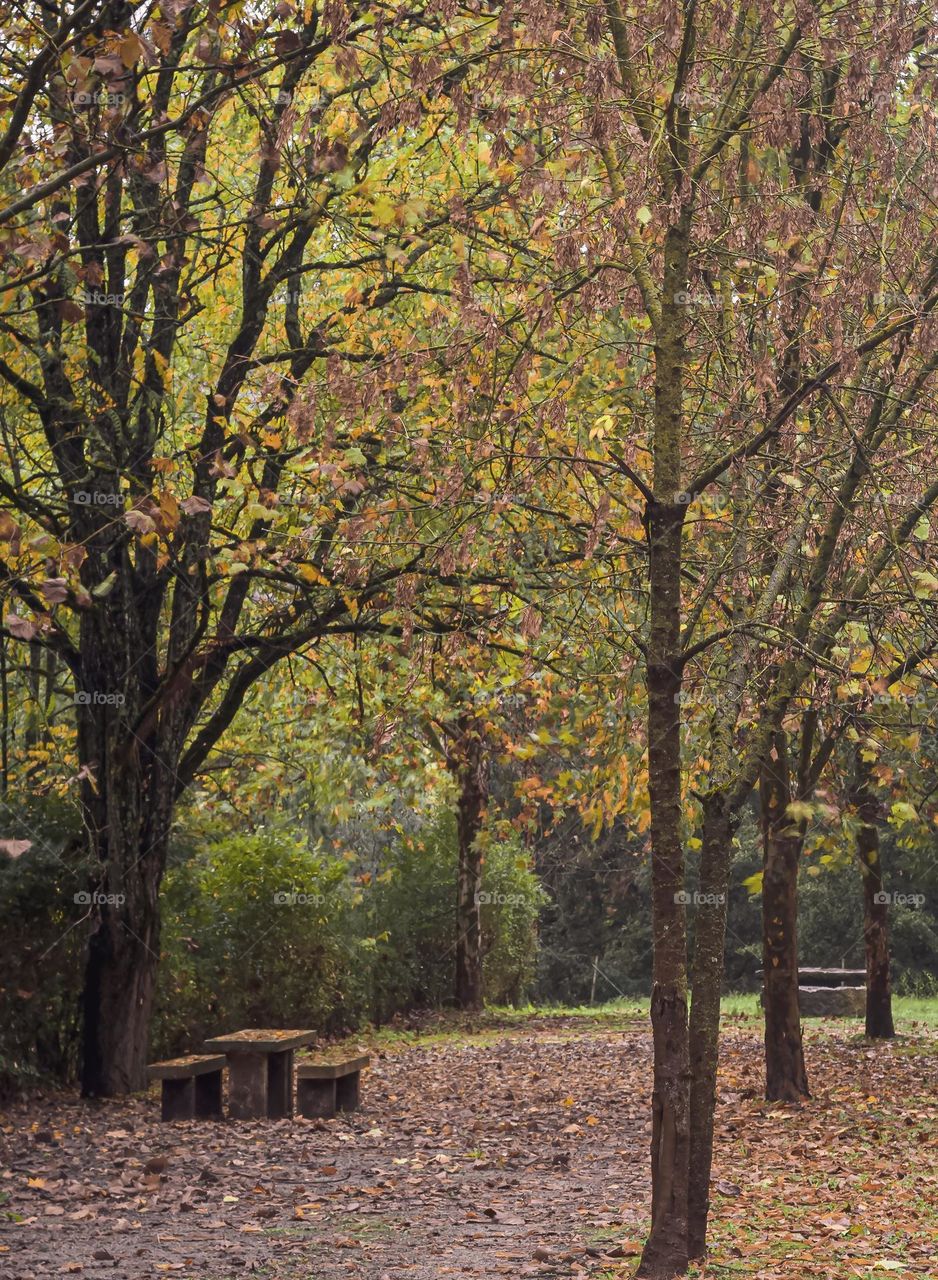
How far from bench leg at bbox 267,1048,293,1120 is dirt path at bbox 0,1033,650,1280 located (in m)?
0.29

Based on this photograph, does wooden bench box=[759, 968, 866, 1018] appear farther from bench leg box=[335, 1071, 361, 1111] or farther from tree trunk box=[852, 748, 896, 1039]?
bench leg box=[335, 1071, 361, 1111]

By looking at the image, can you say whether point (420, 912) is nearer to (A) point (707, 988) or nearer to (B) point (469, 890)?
(B) point (469, 890)

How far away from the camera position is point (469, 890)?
2055 centimetres

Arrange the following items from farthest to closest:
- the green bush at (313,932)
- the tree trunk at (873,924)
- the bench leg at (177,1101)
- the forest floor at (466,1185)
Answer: the green bush at (313,932) < the tree trunk at (873,924) < the bench leg at (177,1101) < the forest floor at (466,1185)

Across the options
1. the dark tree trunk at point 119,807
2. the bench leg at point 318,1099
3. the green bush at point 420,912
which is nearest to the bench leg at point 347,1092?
the bench leg at point 318,1099

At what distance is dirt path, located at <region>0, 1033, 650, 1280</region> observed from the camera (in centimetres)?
632

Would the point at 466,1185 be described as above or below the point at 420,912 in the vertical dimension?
below

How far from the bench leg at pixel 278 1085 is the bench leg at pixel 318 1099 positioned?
14 cm

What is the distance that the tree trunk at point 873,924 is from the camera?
13.6m

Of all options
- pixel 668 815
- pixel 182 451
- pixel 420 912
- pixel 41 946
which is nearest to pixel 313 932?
pixel 420 912

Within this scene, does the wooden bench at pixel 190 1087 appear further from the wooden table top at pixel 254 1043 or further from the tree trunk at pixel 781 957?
the tree trunk at pixel 781 957

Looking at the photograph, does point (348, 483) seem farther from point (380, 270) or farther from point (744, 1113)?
point (744, 1113)

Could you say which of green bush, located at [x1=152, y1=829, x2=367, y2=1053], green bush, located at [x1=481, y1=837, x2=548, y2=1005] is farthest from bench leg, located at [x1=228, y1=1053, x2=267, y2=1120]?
green bush, located at [x1=481, y1=837, x2=548, y2=1005]

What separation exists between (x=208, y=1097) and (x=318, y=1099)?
0.82 m
